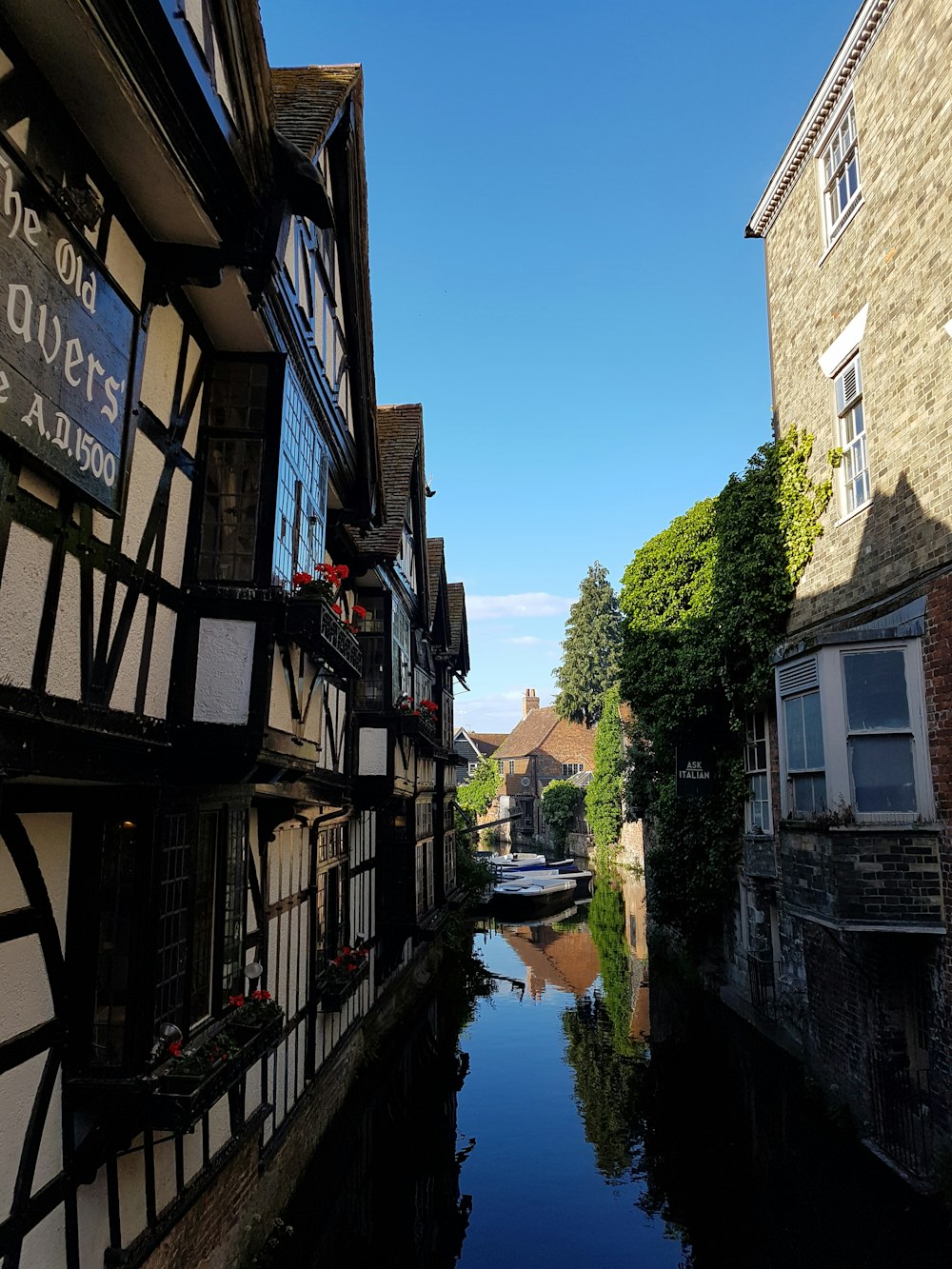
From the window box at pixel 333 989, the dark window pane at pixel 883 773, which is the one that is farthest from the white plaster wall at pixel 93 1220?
the dark window pane at pixel 883 773

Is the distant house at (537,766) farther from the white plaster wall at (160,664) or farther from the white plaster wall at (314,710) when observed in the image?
the white plaster wall at (160,664)

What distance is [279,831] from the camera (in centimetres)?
924

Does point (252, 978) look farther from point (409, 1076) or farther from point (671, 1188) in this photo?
point (409, 1076)

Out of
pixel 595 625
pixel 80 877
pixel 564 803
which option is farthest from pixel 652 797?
pixel 595 625

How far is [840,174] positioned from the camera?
39.5 feet

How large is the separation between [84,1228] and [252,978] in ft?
10.5

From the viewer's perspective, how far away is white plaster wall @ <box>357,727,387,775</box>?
13.7 meters

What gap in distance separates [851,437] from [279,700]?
29.9 feet

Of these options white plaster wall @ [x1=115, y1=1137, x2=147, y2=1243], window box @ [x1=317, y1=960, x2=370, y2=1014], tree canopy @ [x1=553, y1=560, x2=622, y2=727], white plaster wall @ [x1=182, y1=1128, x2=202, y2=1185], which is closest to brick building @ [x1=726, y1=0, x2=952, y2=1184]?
window box @ [x1=317, y1=960, x2=370, y2=1014]

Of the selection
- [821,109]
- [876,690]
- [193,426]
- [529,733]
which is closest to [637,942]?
[876,690]

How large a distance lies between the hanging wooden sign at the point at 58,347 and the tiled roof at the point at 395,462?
8678mm

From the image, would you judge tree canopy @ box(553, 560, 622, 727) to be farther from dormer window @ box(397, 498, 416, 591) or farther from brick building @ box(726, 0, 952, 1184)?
brick building @ box(726, 0, 952, 1184)

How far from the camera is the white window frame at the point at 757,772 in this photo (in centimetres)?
1468

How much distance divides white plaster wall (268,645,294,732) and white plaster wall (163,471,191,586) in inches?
36.9
